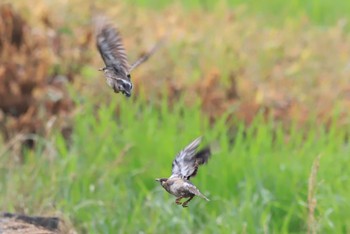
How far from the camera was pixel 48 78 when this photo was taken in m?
6.83

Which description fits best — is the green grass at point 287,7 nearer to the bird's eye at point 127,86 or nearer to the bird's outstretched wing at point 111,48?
the bird's outstretched wing at point 111,48

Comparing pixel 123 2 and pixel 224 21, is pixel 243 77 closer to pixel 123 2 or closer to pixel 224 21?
pixel 224 21

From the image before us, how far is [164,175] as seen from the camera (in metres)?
5.23

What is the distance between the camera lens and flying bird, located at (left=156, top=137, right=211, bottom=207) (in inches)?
106

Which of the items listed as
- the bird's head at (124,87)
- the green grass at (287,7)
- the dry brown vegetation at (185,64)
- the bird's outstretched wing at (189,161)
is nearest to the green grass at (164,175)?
the dry brown vegetation at (185,64)

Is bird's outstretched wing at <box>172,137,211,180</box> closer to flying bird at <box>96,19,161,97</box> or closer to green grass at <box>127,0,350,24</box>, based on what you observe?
flying bird at <box>96,19,161,97</box>

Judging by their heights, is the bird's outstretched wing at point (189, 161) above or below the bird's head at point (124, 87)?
below

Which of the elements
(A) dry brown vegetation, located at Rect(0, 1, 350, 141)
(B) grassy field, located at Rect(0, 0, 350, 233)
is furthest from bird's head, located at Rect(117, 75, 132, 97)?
(A) dry brown vegetation, located at Rect(0, 1, 350, 141)

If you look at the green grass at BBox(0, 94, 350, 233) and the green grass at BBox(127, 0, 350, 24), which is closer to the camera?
the green grass at BBox(0, 94, 350, 233)

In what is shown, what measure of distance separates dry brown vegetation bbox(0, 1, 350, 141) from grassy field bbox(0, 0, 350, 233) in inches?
0.7

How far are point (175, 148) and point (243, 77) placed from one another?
6.06 feet

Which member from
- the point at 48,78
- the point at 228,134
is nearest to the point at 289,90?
the point at 228,134

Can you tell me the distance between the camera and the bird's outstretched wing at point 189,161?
282 centimetres

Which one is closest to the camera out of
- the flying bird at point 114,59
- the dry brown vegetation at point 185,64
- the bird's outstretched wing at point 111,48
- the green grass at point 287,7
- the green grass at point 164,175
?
the flying bird at point 114,59
